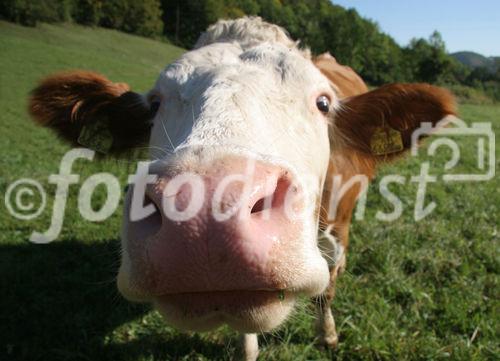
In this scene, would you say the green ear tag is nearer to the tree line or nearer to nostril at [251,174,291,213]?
nostril at [251,174,291,213]

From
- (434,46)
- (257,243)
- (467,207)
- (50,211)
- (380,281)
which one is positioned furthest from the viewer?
(434,46)

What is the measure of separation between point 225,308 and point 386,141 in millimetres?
2480

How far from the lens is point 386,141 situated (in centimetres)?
356

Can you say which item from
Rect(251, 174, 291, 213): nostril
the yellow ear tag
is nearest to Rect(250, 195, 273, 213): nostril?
Rect(251, 174, 291, 213): nostril

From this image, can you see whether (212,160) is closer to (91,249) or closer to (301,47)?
(301,47)

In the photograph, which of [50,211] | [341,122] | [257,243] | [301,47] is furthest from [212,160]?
[50,211]

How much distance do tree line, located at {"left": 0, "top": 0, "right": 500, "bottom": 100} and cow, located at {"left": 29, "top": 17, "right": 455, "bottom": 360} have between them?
4097 cm

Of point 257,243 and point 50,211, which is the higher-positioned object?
point 257,243

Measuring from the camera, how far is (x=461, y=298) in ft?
13.1

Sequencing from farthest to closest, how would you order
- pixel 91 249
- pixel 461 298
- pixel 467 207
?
pixel 467 207 → pixel 91 249 → pixel 461 298

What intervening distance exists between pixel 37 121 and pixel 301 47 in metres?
2.51

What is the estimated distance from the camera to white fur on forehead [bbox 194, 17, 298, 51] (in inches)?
146

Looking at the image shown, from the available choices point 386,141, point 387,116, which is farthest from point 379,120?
→ point 386,141

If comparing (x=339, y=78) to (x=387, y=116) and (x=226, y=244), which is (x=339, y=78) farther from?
(x=226, y=244)
